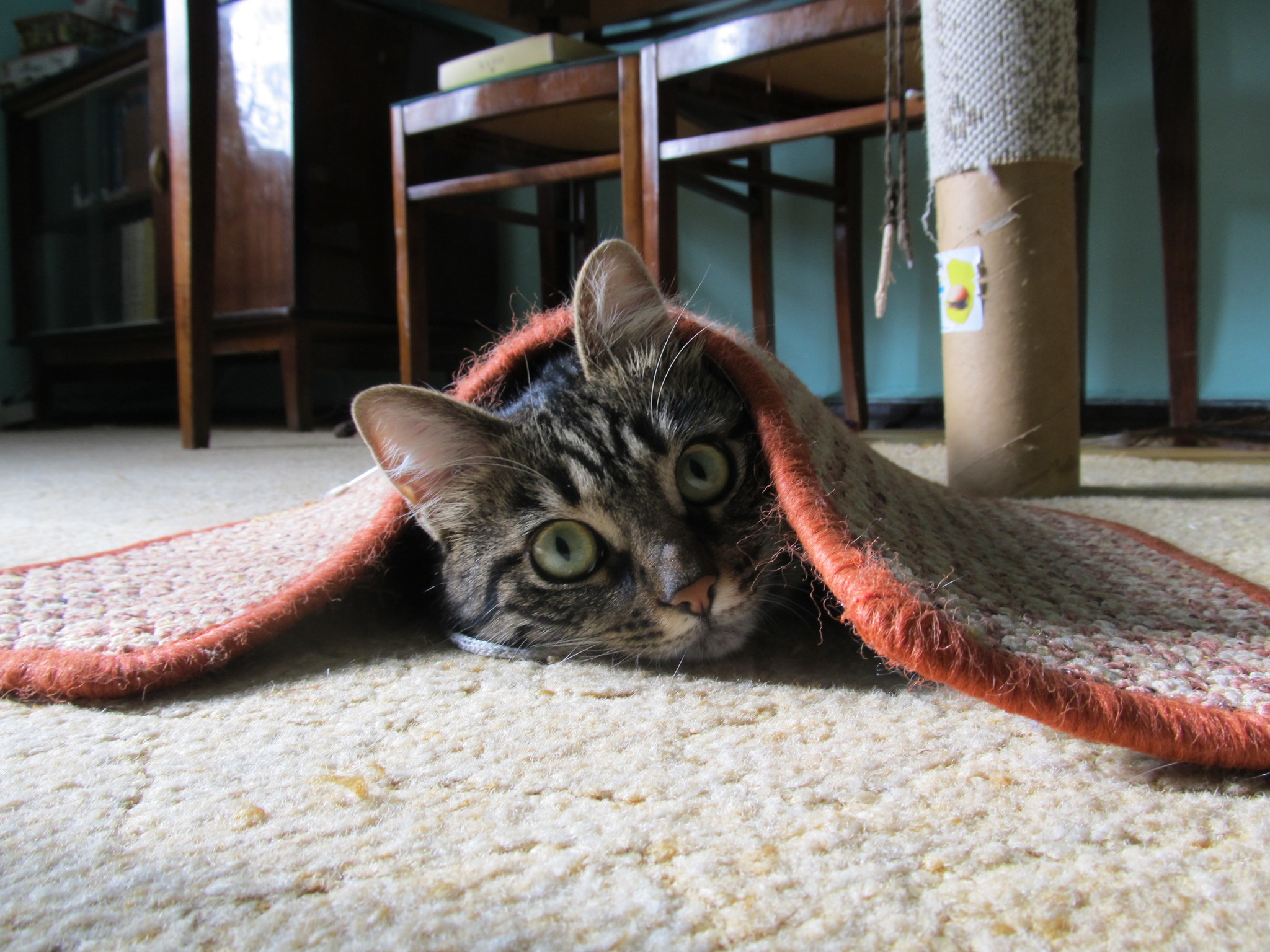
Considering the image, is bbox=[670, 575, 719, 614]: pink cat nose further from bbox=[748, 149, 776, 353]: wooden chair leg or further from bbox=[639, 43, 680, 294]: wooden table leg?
bbox=[748, 149, 776, 353]: wooden chair leg

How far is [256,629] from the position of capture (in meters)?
0.67

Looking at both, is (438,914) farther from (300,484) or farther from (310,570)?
(300,484)

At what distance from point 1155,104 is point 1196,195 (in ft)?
0.66

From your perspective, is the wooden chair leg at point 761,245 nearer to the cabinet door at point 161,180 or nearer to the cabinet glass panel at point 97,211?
the cabinet door at point 161,180

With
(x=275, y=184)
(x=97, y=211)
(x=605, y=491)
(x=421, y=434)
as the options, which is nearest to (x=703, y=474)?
(x=605, y=491)

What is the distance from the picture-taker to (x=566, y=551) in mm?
710

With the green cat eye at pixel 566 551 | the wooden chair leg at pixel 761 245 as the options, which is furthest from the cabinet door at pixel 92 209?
the green cat eye at pixel 566 551

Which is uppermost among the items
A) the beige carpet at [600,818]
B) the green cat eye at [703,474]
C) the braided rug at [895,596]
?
the green cat eye at [703,474]

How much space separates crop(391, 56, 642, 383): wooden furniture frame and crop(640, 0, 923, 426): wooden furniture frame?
0.14ft

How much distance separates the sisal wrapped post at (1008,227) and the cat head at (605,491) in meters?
0.55

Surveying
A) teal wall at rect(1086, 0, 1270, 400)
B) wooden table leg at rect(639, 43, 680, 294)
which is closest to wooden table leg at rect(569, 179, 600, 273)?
wooden table leg at rect(639, 43, 680, 294)

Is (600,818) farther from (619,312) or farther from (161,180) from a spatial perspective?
(161,180)

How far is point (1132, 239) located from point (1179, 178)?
0.39 metres

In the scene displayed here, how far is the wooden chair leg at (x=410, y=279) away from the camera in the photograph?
2.04m
